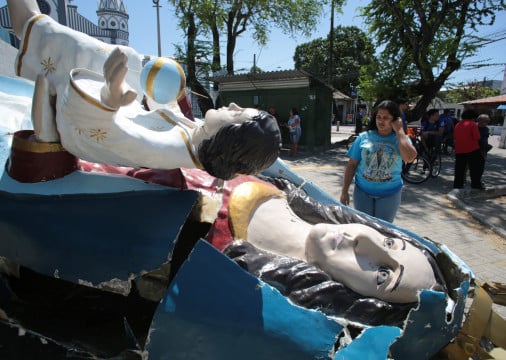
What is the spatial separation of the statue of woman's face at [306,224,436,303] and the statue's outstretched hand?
3.39 feet

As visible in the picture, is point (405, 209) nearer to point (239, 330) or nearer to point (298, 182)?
point (298, 182)

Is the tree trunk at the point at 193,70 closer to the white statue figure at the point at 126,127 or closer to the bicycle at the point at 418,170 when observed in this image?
the bicycle at the point at 418,170

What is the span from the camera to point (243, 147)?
1401 millimetres

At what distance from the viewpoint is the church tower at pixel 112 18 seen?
149ft

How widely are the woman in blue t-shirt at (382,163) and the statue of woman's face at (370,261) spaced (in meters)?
1.41

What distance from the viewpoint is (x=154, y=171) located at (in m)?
1.94

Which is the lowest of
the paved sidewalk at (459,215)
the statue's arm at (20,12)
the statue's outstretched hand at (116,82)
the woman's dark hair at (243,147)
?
the paved sidewalk at (459,215)

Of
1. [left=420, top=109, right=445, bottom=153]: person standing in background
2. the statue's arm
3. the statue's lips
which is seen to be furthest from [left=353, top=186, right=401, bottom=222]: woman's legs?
[left=420, top=109, right=445, bottom=153]: person standing in background

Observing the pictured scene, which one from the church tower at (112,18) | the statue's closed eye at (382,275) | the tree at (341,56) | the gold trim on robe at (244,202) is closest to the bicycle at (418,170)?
the gold trim on robe at (244,202)

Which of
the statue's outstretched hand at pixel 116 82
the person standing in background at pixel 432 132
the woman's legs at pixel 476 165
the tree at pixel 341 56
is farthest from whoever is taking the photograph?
the tree at pixel 341 56

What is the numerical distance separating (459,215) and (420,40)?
24.1ft

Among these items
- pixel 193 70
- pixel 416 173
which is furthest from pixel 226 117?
pixel 193 70

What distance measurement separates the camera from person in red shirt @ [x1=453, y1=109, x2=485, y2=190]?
6.77m

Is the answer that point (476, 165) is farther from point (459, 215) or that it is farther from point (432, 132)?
point (432, 132)
